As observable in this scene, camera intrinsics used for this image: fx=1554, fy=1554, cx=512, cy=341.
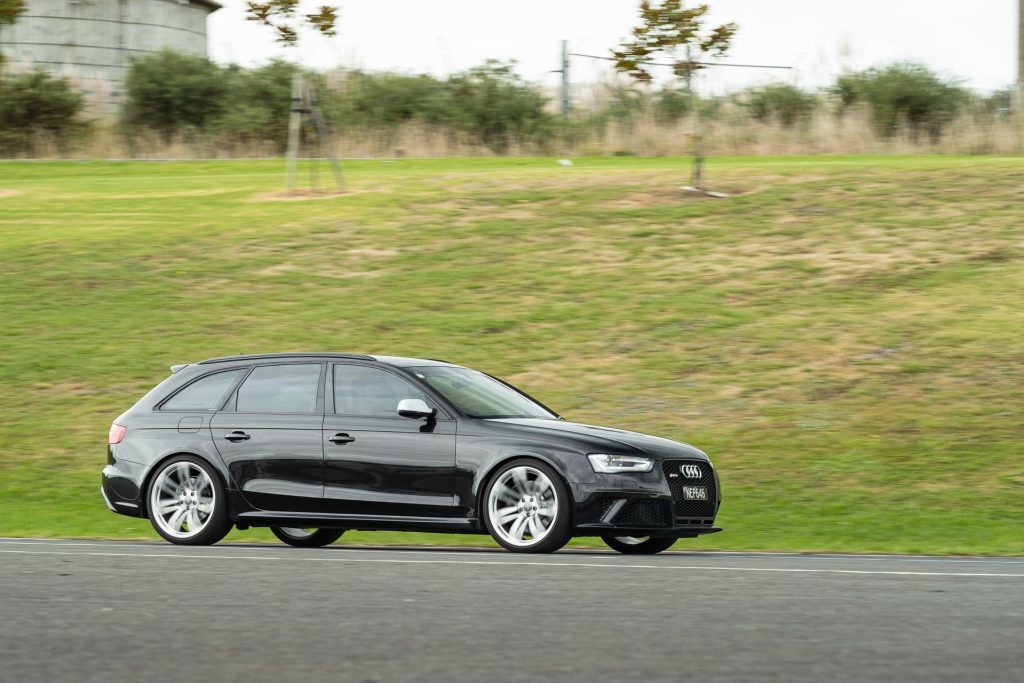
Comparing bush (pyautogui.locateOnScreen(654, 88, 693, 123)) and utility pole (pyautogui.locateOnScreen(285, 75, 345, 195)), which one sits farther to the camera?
bush (pyautogui.locateOnScreen(654, 88, 693, 123))

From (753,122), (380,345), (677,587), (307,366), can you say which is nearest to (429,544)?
(307,366)

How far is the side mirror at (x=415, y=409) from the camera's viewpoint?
1107 cm

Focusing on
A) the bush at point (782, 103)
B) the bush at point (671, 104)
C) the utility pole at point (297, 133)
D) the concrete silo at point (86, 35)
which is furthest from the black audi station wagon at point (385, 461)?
the concrete silo at point (86, 35)

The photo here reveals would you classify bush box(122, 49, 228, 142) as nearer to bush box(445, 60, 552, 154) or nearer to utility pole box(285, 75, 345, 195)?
bush box(445, 60, 552, 154)

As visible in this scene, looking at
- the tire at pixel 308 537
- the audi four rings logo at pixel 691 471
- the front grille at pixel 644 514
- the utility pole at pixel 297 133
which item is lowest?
the tire at pixel 308 537

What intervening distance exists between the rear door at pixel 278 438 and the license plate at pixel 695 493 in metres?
2.68

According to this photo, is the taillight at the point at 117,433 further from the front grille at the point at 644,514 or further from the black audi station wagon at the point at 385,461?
the front grille at the point at 644,514

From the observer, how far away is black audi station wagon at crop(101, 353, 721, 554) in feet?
35.2

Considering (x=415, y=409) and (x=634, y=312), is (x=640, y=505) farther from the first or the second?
(x=634, y=312)

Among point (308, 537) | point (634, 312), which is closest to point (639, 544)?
point (308, 537)

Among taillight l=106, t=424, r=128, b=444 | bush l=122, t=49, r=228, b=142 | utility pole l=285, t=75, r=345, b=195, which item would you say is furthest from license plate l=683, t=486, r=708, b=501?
bush l=122, t=49, r=228, b=142

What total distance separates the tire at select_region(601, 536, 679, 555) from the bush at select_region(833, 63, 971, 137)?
28011 mm

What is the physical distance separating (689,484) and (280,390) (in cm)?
321

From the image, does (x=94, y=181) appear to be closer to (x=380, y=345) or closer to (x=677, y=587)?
(x=380, y=345)
